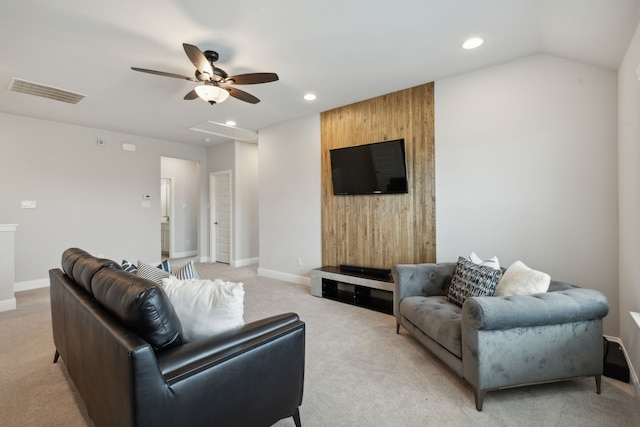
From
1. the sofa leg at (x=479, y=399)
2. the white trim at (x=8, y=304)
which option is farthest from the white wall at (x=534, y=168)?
the white trim at (x=8, y=304)

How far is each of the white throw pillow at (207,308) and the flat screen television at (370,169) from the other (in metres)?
2.72

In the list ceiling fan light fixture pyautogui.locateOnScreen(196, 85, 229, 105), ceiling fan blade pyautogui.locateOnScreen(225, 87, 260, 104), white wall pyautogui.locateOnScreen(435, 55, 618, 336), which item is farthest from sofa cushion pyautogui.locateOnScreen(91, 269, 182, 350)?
white wall pyautogui.locateOnScreen(435, 55, 618, 336)

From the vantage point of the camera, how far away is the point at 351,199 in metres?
4.25

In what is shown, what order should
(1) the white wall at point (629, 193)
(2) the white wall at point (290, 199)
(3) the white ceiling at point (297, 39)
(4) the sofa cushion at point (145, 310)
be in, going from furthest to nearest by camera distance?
(2) the white wall at point (290, 199) < (3) the white ceiling at point (297, 39) < (1) the white wall at point (629, 193) < (4) the sofa cushion at point (145, 310)

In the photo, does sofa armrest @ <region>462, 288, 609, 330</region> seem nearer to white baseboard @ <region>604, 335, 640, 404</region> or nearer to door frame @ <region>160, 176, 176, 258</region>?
white baseboard @ <region>604, 335, 640, 404</region>

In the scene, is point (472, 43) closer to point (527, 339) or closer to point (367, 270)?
point (527, 339)

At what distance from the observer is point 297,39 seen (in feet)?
8.43

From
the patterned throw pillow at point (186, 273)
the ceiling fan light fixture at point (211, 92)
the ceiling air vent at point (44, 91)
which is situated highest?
the ceiling air vent at point (44, 91)

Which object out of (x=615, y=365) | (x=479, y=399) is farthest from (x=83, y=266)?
(x=615, y=365)

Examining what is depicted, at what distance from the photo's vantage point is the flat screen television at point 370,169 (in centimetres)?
363

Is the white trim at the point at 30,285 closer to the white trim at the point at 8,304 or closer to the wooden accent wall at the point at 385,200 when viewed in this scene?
the white trim at the point at 8,304

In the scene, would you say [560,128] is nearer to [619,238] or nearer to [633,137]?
[633,137]

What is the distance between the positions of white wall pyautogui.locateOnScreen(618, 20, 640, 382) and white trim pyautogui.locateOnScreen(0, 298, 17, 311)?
6064 mm

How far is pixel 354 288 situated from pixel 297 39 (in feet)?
9.41
